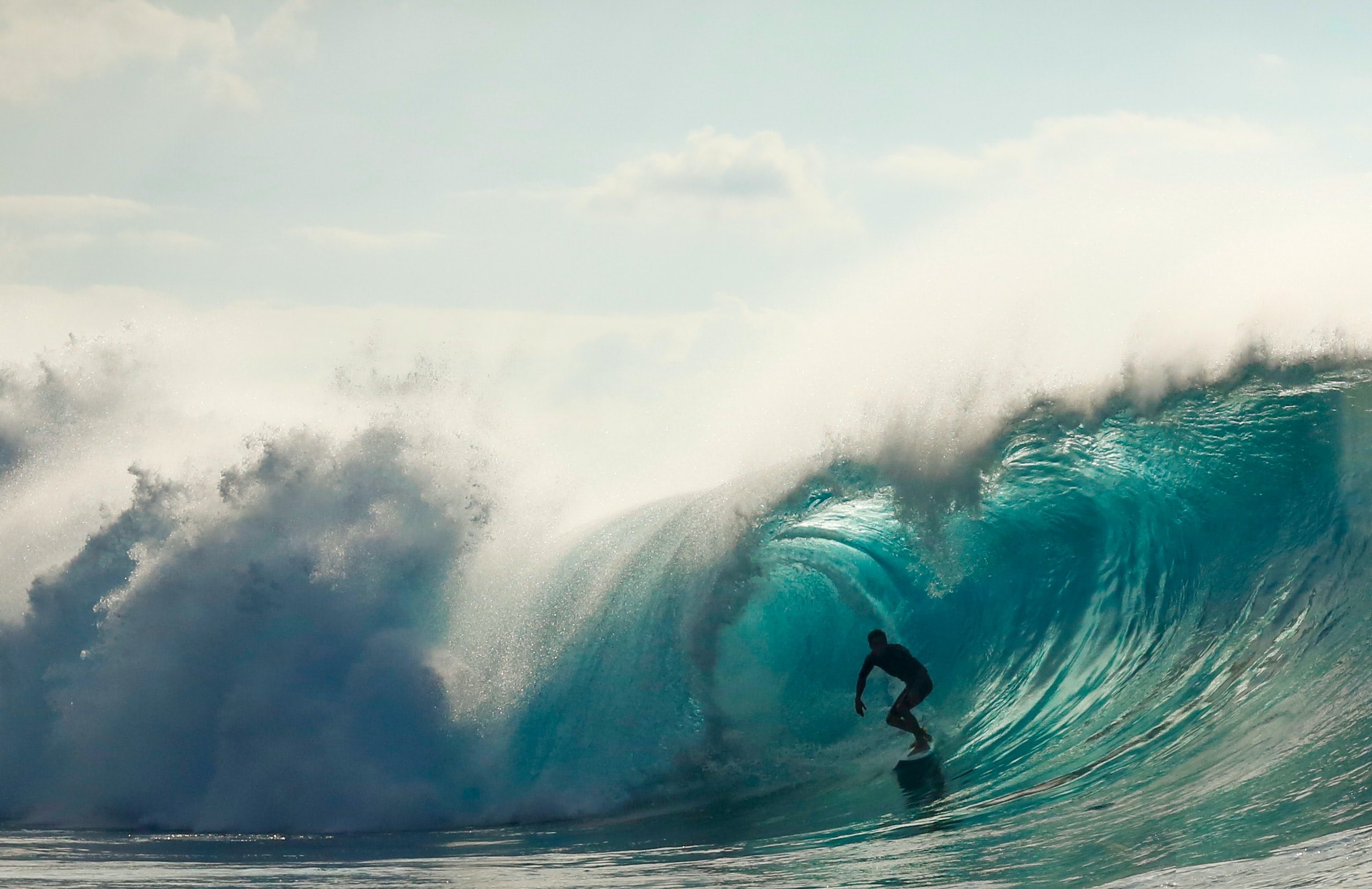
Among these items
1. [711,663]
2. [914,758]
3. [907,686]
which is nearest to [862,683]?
[907,686]

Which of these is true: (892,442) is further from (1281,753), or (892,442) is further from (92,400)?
(92,400)

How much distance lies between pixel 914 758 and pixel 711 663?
7.79 ft

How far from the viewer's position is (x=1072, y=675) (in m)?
9.50

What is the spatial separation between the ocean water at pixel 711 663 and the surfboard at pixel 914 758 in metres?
0.18

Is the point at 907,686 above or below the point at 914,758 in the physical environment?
above

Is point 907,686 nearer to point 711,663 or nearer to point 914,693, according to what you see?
point 914,693

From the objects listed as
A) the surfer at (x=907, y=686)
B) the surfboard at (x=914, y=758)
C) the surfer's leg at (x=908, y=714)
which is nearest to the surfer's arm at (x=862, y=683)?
the surfer at (x=907, y=686)

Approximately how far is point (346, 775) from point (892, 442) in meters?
6.61

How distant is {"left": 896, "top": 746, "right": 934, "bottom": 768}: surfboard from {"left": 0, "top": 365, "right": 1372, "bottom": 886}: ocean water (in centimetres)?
18

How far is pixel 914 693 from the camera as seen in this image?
28.9ft

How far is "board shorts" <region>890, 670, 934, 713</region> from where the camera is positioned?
8.82 meters

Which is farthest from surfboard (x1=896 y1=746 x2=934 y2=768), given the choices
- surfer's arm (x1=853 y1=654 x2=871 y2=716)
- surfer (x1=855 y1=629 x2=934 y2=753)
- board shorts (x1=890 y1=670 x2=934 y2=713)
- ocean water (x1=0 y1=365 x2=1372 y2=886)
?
surfer's arm (x1=853 y1=654 x2=871 y2=716)

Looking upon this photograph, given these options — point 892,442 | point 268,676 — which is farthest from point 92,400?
point 892,442

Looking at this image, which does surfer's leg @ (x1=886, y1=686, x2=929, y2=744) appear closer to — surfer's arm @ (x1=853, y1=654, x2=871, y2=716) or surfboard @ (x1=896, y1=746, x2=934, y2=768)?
surfboard @ (x1=896, y1=746, x2=934, y2=768)
